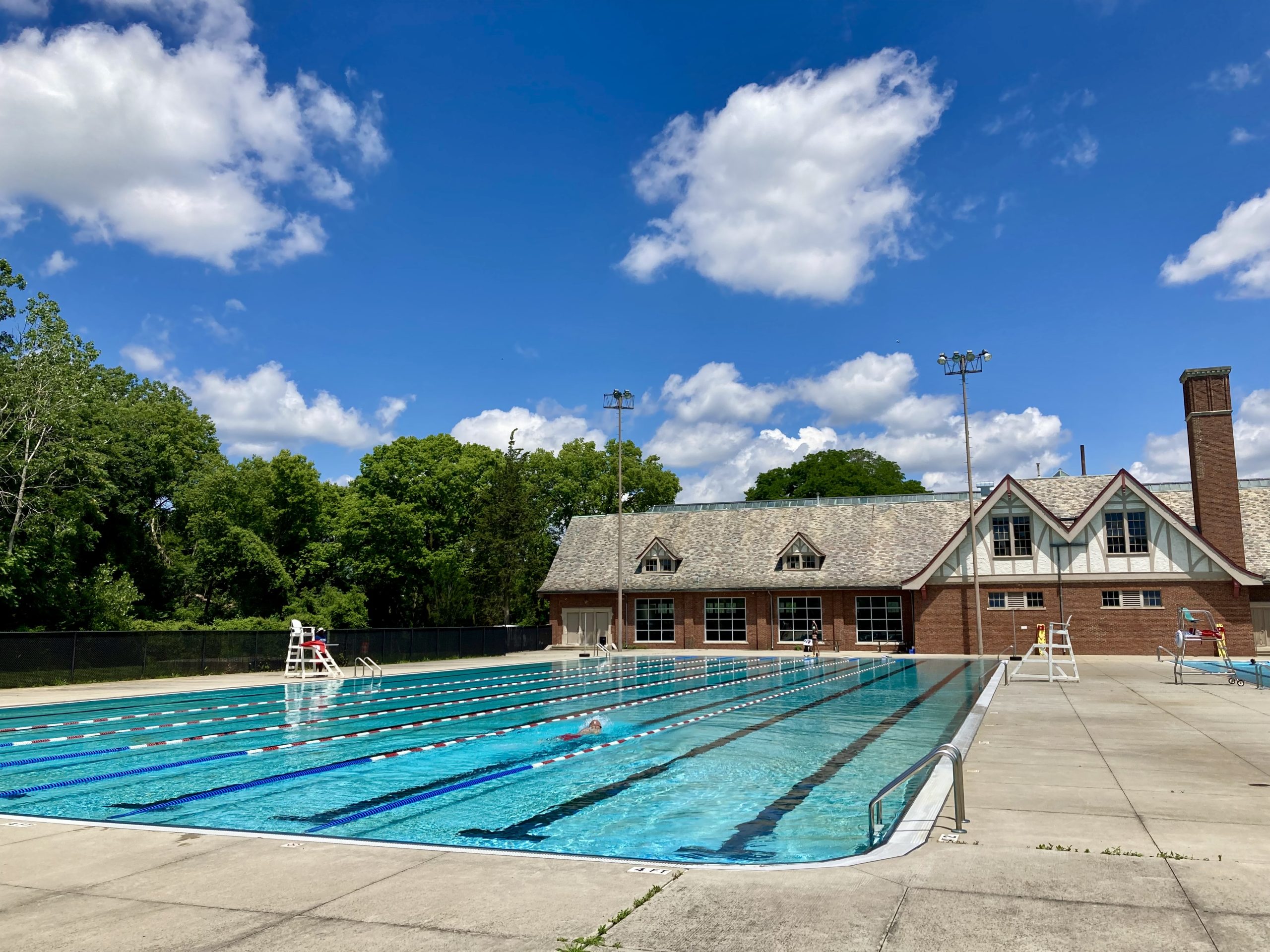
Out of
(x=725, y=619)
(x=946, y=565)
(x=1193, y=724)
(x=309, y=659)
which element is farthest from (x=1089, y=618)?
(x=309, y=659)

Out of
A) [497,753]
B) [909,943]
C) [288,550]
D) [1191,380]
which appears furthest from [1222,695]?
[288,550]

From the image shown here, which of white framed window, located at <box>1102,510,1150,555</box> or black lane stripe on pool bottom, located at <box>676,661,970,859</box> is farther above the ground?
white framed window, located at <box>1102,510,1150,555</box>

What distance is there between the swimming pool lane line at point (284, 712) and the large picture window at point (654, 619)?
61.0 feet

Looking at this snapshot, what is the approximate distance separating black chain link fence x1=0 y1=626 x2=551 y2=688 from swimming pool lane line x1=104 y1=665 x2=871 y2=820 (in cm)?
1426

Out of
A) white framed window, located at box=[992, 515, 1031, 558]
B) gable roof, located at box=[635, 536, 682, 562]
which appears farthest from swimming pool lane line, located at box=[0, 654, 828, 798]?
gable roof, located at box=[635, 536, 682, 562]

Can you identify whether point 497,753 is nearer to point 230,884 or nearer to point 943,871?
point 230,884

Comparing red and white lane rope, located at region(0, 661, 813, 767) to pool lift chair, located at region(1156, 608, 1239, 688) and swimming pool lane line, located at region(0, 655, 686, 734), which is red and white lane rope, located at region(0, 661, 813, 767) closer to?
swimming pool lane line, located at region(0, 655, 686, 734)

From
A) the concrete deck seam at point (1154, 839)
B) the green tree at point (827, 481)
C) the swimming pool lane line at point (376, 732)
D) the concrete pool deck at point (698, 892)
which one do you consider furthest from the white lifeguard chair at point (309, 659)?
the green tree at point (827, 481)

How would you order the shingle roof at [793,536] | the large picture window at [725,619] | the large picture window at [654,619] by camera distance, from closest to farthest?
the shingle roof at [793,536]
the large picture window at [725,619]
the large picture window at [654,619]

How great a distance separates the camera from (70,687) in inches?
960

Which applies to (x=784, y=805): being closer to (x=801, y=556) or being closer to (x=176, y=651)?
(x=176, y=651)

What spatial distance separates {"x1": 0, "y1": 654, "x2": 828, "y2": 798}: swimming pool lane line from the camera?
1096 centimetres

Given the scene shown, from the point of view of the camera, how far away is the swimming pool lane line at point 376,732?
1096cm

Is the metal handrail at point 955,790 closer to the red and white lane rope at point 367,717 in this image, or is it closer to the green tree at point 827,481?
the red and white lane rope at point 367,717
